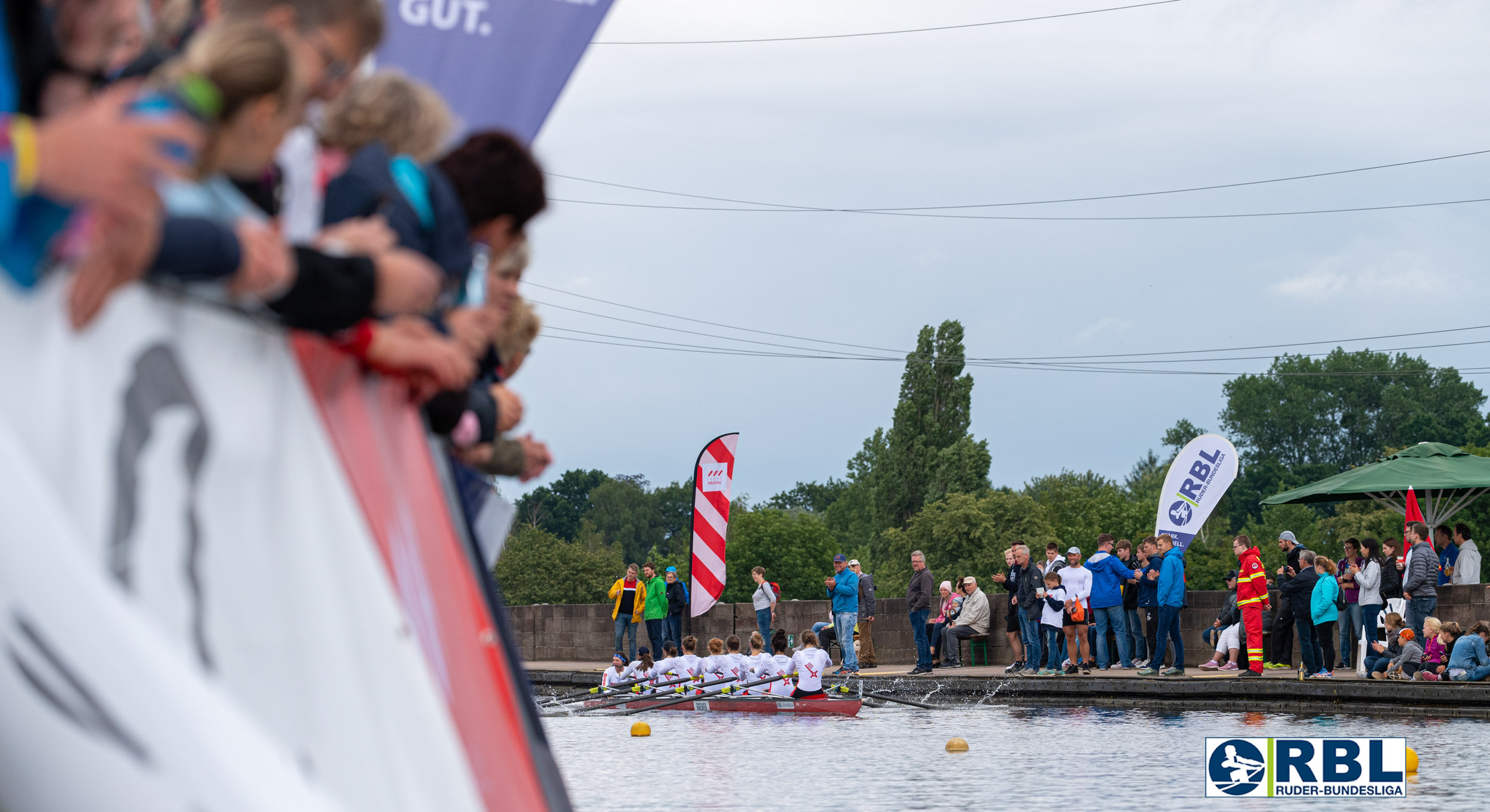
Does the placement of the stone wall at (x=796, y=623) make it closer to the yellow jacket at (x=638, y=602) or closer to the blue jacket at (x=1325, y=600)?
the yellow jacket at (x=638, y=602)

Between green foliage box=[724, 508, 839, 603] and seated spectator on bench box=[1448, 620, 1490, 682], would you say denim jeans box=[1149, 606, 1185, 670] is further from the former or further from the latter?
green foliage box=[724, 508, 839, 603]

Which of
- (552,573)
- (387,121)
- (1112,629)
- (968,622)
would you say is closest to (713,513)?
(968,622)

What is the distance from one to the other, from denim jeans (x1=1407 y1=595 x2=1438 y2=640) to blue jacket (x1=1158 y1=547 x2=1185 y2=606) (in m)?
2.55

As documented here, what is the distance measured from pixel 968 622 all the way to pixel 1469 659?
7.72m

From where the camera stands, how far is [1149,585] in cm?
1939

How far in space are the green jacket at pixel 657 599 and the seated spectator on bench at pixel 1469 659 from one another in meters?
12.2

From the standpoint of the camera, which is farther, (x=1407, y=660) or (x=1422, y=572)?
(x=1422, y=572)

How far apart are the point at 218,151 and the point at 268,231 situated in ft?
0.44

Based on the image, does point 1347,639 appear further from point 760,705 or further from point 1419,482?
point 760,705

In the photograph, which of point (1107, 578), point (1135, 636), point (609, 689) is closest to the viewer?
point (1107, 578)

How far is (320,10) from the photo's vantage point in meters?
2.39

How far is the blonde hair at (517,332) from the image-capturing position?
150 inches

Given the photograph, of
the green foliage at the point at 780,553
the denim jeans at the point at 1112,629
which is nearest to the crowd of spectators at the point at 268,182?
the denim jeans at the point at 1112,629

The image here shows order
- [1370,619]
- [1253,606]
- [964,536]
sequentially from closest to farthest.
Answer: [1370,619] < [1253,606] < [964,536]
